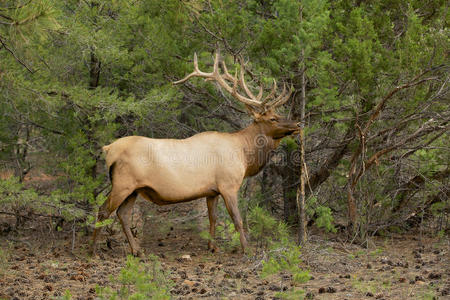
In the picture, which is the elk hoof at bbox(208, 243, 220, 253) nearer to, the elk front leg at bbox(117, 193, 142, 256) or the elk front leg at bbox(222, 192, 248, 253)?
the elk front leg at bbox(222, 192, 248, 253)

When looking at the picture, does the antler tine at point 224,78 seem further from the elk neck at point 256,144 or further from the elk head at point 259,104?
the elk neck at point 256,144

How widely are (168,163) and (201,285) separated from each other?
2.09m

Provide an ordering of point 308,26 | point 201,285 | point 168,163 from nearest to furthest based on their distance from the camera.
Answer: point 201,285 < point 308,26 < point 168,163

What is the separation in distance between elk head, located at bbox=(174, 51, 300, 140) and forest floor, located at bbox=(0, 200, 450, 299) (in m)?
1.65

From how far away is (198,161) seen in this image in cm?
814

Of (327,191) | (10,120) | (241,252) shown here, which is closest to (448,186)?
(327,191)

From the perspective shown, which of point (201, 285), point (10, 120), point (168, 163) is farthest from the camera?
point (10, 120)

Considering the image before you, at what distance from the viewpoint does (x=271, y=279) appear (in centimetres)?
665

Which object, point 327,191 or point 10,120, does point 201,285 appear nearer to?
point 327,191

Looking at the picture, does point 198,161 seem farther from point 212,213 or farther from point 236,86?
point 236,86

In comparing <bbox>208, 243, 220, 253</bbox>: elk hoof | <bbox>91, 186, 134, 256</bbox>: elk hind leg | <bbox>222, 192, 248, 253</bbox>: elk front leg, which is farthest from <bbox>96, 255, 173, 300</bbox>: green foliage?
<bbox>208, 243, 220, 253</bbox>: elk hoof

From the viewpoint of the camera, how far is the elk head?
Result: 8.07 meters

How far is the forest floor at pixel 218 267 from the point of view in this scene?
6.00 m

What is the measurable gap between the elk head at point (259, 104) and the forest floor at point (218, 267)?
1654 millimetres
